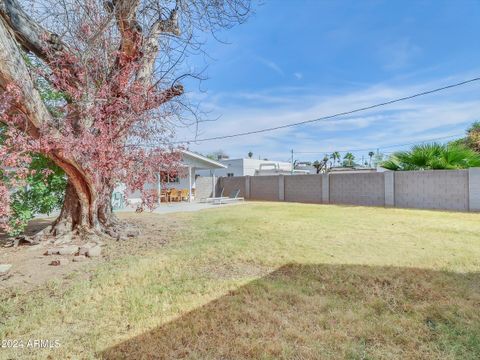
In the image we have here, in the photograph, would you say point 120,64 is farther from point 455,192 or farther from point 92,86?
point 455,192

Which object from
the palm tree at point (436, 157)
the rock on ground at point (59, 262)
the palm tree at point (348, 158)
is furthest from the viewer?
the palm tree at point (348, 158)

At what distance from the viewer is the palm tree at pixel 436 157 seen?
1233 centimetres

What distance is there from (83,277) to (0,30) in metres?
3.53

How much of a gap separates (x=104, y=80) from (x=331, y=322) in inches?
209

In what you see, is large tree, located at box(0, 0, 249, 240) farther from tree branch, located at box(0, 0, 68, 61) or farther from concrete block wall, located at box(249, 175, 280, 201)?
concrete block wall, located at box(249, 175, 280, 201)

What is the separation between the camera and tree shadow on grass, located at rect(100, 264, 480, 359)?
2373 mm

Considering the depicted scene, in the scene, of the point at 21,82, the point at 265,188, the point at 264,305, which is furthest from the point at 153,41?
the point at 265,188

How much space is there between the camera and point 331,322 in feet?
9.31

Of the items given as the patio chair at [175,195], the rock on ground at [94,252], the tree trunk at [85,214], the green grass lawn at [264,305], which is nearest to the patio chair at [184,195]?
the patio chair at [175,195]

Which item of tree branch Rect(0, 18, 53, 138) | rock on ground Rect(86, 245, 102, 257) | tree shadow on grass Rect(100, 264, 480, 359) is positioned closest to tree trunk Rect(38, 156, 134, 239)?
rock on ground Rect(86, 245, 102, 257)

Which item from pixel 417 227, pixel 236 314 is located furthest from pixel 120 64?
pixel 417 227

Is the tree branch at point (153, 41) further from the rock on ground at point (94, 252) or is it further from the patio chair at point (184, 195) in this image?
the patio chair at point (184, 195)

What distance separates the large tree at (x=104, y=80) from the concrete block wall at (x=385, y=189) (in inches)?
454

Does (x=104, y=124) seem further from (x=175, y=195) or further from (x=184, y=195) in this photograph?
(x=184, y=195)
